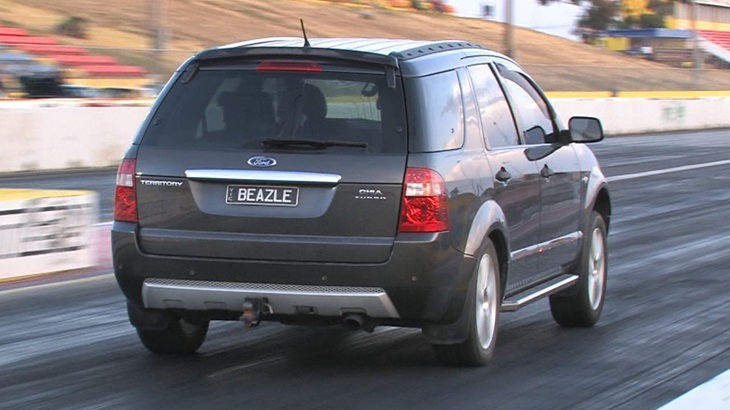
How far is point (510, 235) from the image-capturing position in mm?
7520

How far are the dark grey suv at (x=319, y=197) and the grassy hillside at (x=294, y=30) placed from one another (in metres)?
22.0

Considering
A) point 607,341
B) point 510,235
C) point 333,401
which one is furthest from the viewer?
point 607,341

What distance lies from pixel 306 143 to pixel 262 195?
334 millimetres

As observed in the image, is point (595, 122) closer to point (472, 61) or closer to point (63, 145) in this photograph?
point (472, 61)

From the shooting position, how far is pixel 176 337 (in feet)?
24.4

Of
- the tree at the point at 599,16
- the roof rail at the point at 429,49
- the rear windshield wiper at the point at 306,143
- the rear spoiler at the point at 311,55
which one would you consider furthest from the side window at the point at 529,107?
the tree at the point at 599,16

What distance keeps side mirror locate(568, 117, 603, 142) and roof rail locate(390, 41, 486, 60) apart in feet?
3.26

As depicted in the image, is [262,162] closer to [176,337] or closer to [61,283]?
[176,337]

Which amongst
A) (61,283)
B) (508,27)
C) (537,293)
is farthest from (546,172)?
(508,27)

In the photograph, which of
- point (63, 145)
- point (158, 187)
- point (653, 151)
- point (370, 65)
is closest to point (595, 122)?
point (370, 65)

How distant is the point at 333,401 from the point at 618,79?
40.5 meters

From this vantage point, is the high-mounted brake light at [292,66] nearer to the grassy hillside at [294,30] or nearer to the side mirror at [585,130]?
the side mirror at [585,130]

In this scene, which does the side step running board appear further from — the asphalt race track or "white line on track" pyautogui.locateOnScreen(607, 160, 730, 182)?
"white line on track" pyautogui.locateOnScreen(607, 160, 730, 182)

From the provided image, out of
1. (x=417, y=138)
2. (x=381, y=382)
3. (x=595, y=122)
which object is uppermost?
(x=417, y=138)
